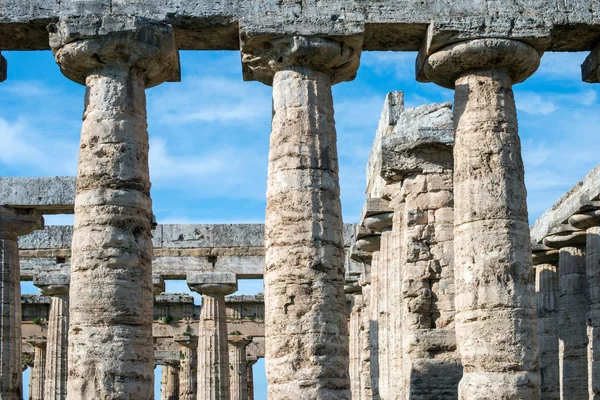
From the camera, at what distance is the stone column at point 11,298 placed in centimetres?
2834

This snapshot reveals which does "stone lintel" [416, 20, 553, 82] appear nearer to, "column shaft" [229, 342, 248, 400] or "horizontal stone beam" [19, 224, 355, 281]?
"horizontal stone beam" [19, 224, 355, 281]

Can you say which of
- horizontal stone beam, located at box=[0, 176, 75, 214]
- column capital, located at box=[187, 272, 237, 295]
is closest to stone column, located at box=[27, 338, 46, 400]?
column capital, located at box=[187, 272, 237, 295]

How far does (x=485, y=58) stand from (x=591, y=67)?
2406mm

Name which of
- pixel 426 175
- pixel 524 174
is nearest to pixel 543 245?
pixel 426 175

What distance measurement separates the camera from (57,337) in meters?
34.4

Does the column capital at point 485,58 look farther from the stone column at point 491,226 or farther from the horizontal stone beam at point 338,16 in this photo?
the horizontal stone beam at point 338,16

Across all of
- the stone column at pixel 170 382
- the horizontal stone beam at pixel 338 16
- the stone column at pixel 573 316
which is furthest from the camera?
the stone column at pixel 170 382

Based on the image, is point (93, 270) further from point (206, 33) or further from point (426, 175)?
point (426, 175)

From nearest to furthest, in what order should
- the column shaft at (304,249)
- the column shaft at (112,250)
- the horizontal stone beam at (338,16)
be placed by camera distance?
the column shaft at (304,249) → the column shaft at (112,250) → the horizontal stone beam at (338,16)

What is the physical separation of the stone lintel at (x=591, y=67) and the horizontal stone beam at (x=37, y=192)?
47.2 feet

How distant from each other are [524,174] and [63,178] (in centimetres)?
1440

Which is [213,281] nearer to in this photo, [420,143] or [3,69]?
[420,143]

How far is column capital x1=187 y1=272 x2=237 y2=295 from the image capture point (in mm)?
35812

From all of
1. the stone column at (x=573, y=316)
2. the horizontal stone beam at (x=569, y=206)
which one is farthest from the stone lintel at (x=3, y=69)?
the stone column at (x=573, y=316)
